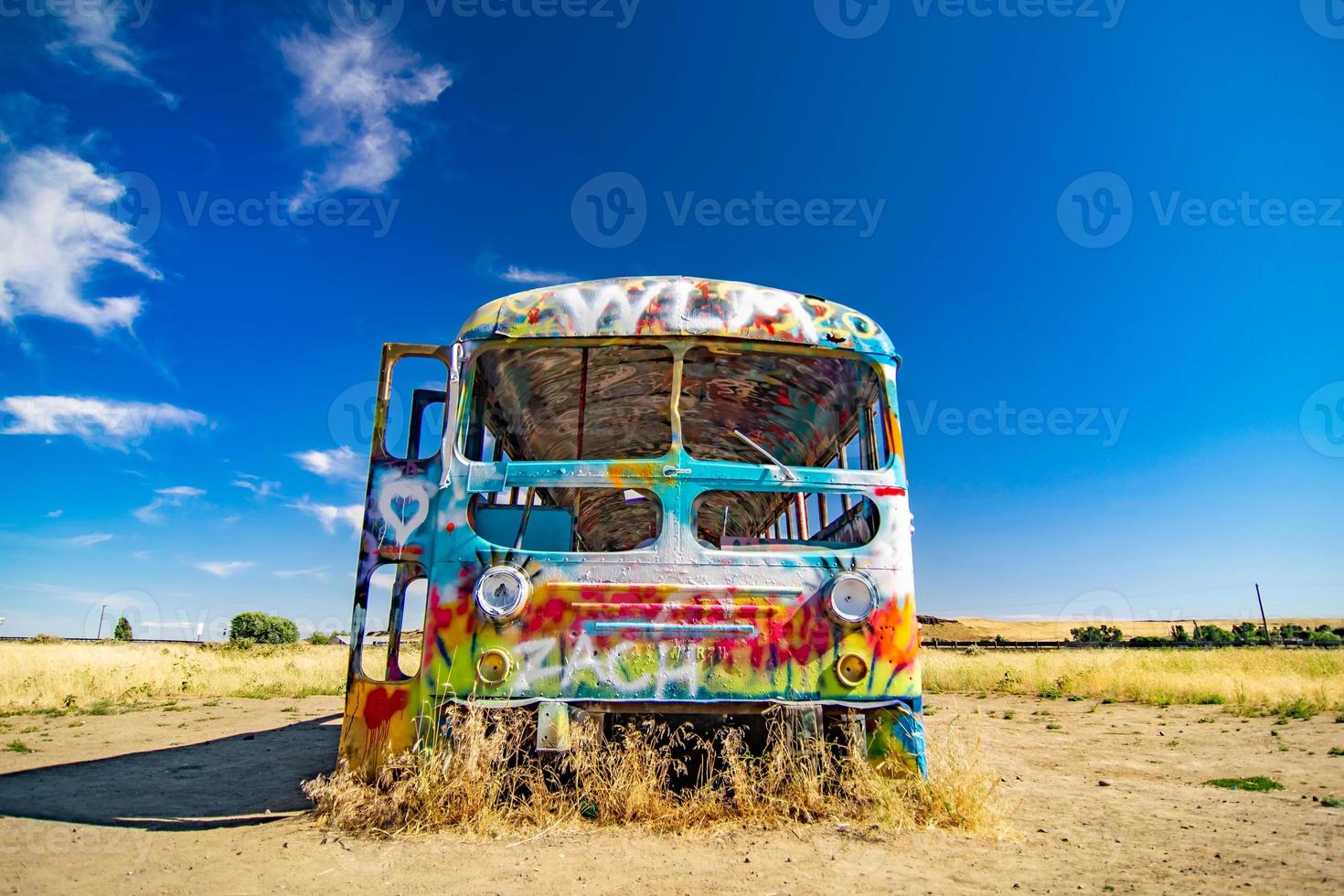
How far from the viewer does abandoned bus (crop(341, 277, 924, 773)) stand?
4.14 m

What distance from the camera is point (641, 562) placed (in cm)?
426

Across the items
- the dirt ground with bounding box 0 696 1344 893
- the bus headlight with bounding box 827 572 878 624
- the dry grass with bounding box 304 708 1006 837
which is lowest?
the dirt ground with bounding box 0 696 1344 893

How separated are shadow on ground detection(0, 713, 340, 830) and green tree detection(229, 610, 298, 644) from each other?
135ft

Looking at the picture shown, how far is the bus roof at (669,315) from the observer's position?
468 centimetres

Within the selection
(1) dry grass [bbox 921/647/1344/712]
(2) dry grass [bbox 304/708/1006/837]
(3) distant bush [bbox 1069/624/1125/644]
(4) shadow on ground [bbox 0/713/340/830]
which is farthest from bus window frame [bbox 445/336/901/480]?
(3) distant bush [bbox 1069/624/1125/644]

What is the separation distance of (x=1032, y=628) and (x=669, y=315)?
75.3 metres

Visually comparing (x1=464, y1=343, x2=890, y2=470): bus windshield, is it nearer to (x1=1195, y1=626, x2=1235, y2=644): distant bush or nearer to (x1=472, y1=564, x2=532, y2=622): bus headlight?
(x1=472, y1=564, x2=532, y2=622): bus headlight

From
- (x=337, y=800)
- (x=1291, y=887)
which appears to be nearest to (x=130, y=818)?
(x=337, y=800)

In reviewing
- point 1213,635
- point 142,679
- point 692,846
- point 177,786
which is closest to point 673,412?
point 692,846

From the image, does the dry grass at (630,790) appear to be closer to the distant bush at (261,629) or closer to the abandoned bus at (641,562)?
the abandoned bus at (641,562)

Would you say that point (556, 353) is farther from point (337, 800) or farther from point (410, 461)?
point (337, 800)

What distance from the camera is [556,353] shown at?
511 centimetres

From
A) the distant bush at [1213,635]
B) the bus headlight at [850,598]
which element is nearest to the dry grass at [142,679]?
the bus headlight at [850,598]

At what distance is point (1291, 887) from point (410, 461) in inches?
192
